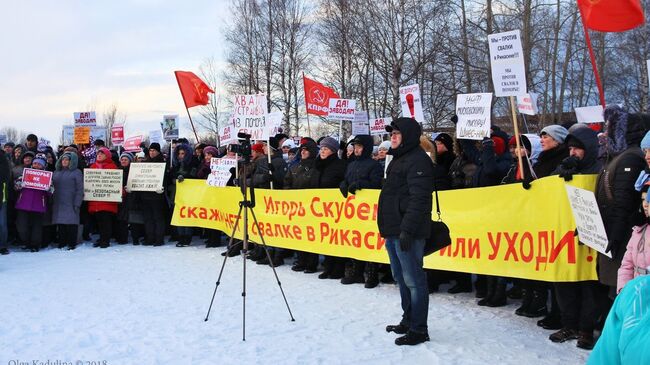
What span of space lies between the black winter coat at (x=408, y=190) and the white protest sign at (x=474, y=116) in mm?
2031

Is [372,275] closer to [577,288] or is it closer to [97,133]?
[577,288]

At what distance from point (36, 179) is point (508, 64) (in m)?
9.24

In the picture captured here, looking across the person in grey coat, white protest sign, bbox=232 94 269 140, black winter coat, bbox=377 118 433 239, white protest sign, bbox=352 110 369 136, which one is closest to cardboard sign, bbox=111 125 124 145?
the person in grey coat

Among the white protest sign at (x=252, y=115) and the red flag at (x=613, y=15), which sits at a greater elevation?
the red flag at (x=613, y=15)

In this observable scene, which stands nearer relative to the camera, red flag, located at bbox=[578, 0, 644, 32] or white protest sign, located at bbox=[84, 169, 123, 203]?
red flag, located at bbox=[578, 0, 644, 32]

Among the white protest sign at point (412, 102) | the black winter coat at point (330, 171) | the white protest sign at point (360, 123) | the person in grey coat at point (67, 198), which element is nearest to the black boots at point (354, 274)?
the black winter coat at point (330, 171)

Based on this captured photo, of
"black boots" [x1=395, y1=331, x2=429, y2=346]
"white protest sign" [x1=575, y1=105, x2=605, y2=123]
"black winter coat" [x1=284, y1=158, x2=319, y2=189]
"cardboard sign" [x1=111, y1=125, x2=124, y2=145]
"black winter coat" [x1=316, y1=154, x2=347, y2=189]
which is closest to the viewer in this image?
"black boots" [x1=395, y1=331, x2=429, y2=346]

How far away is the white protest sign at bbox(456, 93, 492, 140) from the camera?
7.64 m

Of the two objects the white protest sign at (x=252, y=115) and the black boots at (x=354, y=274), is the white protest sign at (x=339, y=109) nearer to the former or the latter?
the white protest sign at (x=252, y=115)

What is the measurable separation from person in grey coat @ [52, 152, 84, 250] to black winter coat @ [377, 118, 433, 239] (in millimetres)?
8208

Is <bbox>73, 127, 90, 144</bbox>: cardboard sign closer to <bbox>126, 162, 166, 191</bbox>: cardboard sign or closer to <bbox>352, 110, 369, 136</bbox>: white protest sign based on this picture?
<bbox>126, 162, 166, 191</bbox>: cardboard sign

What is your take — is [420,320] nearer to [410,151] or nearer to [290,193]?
[410,151]

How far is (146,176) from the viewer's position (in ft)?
41.0

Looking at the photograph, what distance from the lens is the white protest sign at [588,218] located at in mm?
5125
